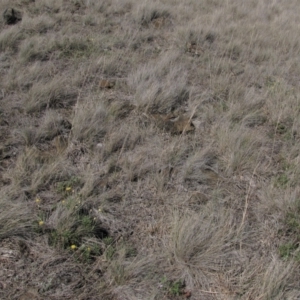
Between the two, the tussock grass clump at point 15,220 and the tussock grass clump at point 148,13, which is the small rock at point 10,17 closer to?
the tussock grass clump at point 148,13

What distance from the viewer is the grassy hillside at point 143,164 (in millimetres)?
2734

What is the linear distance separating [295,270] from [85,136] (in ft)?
7.78

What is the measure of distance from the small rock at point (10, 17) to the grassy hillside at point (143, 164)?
43mm

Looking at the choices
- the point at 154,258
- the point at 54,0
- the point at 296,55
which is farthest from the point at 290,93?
the point at 54,0

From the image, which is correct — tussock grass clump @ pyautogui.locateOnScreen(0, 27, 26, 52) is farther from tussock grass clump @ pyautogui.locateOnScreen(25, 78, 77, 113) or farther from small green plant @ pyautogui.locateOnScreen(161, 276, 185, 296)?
small green plant @ pyautogui.locateOnScreen(161, 276, 185, 296)

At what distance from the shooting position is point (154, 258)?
9.38ft

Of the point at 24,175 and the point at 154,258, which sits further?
the point at 24,175

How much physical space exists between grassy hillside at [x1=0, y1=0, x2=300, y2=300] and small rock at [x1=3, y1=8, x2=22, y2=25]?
0.04m

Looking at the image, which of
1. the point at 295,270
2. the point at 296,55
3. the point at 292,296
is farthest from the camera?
the point at 296,55

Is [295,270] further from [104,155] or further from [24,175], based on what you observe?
[24,175]

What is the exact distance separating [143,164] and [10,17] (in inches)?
173

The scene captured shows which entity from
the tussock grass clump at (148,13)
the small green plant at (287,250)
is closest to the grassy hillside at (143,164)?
the small green plant at (287,250)

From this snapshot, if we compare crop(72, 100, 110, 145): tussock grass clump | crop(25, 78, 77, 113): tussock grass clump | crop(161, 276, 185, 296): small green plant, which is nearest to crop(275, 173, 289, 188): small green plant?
crop(161, 276, 185, 296): small green plant

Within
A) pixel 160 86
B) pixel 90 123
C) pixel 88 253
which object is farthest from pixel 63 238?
pixel 160 86
